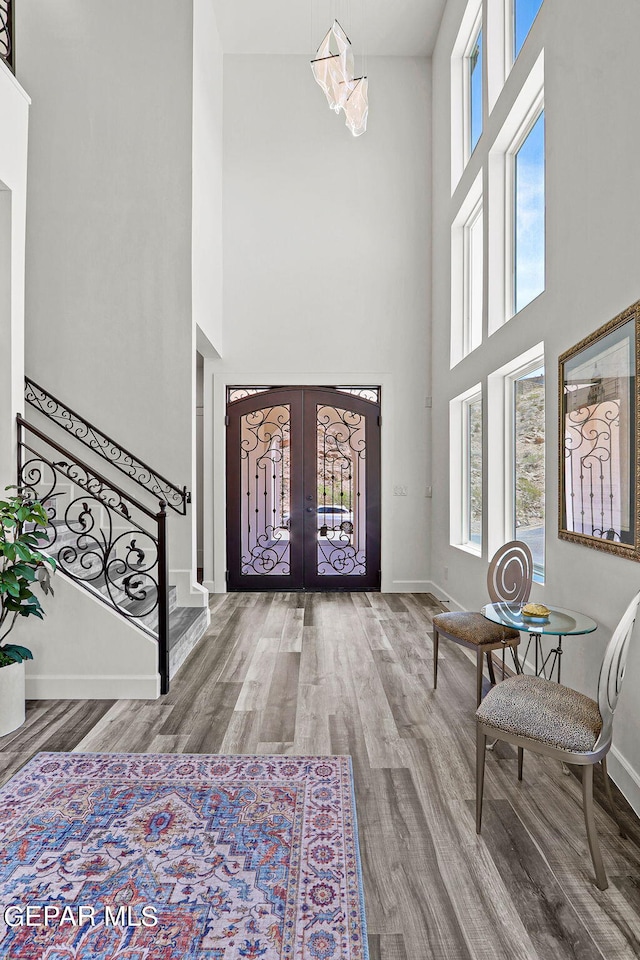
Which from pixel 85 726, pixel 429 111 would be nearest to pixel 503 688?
pixel 85 726

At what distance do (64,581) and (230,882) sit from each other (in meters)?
2.05

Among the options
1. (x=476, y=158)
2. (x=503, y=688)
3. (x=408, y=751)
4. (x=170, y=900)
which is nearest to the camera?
→ (x=170, y=900)

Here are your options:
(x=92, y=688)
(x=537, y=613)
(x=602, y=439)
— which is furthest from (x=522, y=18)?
(x=92, y=688)

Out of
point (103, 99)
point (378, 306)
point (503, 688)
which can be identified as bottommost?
point (503, 688)

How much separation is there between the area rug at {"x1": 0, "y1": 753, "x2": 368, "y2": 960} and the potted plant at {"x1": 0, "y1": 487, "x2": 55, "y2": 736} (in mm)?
428

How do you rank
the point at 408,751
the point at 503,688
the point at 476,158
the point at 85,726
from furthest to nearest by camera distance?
the point at 476,158
the point at 85,726
the point at 408,751
the point at 503,688

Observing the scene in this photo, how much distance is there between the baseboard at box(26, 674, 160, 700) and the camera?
132 inches

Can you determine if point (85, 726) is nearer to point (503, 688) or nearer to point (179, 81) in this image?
point (503, 688)

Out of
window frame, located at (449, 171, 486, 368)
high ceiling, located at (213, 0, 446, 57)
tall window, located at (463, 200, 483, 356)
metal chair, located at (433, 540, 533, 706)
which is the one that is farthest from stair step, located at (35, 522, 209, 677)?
high ceiling, located at (213, 0, 446, 57)

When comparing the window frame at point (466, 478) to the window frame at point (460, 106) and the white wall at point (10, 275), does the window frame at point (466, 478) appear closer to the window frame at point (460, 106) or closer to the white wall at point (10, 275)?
the window frame at point (460, 106)

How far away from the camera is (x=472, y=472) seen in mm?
5559

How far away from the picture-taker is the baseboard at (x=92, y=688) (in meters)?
3.37

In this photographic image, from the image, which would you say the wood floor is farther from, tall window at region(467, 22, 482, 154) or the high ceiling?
the high ceiling

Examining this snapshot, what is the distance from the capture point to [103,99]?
4.87 meters
